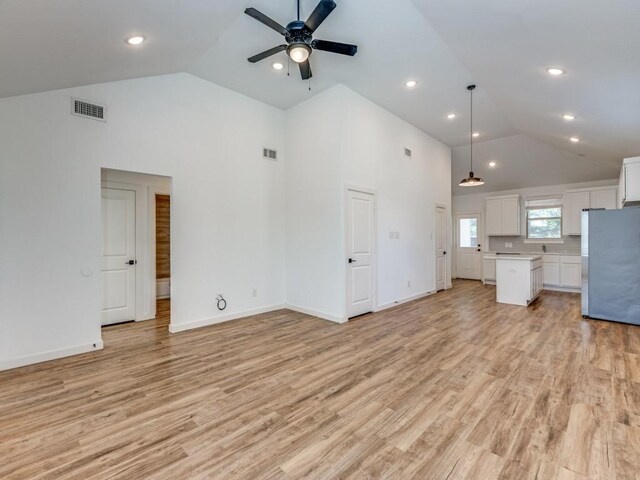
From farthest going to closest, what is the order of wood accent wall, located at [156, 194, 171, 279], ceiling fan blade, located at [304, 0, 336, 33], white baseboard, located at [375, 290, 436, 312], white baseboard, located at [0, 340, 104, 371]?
wood accent wall, located at [156, 194, 171, 279]
white baseboard, located at [375, 290, 436, 312]
white baseboard, located at [0, 340, 104, 371]
ceiling fan blade, located at [304, 0, 336, 33]

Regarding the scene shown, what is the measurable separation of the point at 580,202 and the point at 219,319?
8.92 meters

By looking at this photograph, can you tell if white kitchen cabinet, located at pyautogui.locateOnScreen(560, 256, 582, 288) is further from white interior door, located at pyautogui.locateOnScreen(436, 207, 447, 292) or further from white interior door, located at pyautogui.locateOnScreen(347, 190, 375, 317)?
white interior door, located at pyautogui.locateOnScreen(347, 190, 375, 317)

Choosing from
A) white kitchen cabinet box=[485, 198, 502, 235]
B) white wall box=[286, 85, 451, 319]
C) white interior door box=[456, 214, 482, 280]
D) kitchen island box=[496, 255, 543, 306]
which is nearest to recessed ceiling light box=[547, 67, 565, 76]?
white wall box=[286, 85, 451, 319]

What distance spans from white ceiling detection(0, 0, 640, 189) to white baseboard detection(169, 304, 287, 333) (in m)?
3.23

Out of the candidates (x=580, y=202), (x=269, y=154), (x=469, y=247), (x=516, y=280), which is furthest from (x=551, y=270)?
(x=269, y=154)

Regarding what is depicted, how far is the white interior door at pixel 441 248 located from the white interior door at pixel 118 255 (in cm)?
646

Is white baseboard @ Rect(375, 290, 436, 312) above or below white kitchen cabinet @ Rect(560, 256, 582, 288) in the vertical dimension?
below

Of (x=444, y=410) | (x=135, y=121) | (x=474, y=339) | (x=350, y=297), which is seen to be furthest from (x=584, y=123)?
(x=135, y=121)

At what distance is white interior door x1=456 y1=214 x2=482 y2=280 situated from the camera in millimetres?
9367

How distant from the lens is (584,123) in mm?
4348

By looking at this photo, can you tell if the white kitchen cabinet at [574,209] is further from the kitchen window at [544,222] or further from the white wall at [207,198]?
the white wall at [207,198]

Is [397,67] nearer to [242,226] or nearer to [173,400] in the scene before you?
[242,226]

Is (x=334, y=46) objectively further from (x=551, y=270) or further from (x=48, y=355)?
(x=551, y=270)

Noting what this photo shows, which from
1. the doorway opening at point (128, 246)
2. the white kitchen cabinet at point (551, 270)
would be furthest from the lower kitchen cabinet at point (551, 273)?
the doorway opening at point (128, 246)
